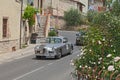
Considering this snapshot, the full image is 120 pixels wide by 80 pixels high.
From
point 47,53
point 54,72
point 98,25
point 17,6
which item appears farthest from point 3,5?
point 98,25

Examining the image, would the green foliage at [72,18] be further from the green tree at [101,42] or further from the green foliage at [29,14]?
the green tree at [101,42]

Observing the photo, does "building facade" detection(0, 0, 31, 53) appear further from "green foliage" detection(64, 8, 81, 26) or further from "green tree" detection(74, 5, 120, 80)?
"green foliage" detection(64, 8, 81, 26)

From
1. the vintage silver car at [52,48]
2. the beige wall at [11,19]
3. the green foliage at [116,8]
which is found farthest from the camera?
the beige wall at [11,19]

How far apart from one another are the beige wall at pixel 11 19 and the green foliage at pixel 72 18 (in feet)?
111

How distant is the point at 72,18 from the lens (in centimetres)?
6619

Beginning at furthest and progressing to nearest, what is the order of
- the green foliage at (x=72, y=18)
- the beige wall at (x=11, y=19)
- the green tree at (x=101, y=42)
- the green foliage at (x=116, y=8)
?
1. the green foliage at (x=72, y=18)
2. the beige wall at (x=11, y=19)
3. the green foliage at (x=116, y=8)
4. the green tree at (x=101, y=42)

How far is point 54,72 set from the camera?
60.5 feet

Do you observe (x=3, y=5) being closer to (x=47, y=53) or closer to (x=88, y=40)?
(x=47, y=53)

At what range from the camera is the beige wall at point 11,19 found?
28.4m

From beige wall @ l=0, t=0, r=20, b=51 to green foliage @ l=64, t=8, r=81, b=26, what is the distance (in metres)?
Result: 33.8

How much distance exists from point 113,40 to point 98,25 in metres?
1.30

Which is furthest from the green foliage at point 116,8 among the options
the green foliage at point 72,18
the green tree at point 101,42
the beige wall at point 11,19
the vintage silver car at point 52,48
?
the green foliage at point 72,18

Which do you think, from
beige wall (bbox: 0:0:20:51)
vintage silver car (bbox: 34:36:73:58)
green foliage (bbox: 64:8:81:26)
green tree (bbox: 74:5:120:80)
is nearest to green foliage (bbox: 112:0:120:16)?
green tree (bbox: 74:5:120:80)

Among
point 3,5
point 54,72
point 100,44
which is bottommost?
point 54,72
